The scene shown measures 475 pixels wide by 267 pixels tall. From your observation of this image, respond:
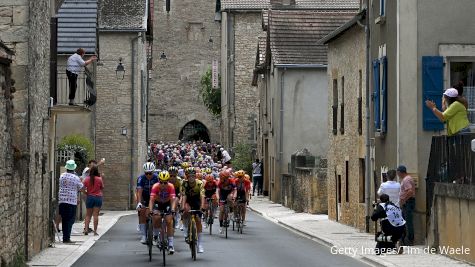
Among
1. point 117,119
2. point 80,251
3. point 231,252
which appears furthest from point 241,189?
point 117,119

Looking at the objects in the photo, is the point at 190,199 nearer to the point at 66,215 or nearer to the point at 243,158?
the point at 66,215

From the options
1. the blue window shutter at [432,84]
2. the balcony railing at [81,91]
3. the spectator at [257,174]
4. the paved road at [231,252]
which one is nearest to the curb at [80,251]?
the paved road at [231,252]

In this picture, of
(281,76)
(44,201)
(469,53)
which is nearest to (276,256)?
(44,201)

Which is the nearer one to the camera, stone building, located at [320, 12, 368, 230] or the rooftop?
stone building, located at [320, 12, 368, 230]

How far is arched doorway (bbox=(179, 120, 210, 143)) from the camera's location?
93750 mm

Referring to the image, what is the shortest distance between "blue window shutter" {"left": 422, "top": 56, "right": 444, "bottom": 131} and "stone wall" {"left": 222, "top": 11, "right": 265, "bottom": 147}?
154 ft

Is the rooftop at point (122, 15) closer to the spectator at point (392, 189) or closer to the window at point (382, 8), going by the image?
the window at point (382, 8)

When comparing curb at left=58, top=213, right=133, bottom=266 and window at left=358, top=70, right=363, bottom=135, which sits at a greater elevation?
window at left=358, top=70, right=363, bottom=135

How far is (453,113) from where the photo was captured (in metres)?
21.0

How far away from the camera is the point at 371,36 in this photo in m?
29.8

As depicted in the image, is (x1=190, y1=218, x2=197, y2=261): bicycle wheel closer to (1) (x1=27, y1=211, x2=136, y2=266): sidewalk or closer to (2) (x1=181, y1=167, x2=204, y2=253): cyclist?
(2) (x1=181, y1=167, x2=204, y2=253): cyclist

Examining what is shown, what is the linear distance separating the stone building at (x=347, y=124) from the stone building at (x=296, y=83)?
41.8ft

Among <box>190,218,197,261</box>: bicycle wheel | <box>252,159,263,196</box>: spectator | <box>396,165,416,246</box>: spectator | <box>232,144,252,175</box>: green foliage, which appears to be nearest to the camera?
<box>190,218,197,261</box>: bicycle wheel

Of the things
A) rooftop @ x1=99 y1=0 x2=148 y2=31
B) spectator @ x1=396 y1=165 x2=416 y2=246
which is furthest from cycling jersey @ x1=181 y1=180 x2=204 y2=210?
rooftop @ x1=99 y1=0 x2=148 y2=31
